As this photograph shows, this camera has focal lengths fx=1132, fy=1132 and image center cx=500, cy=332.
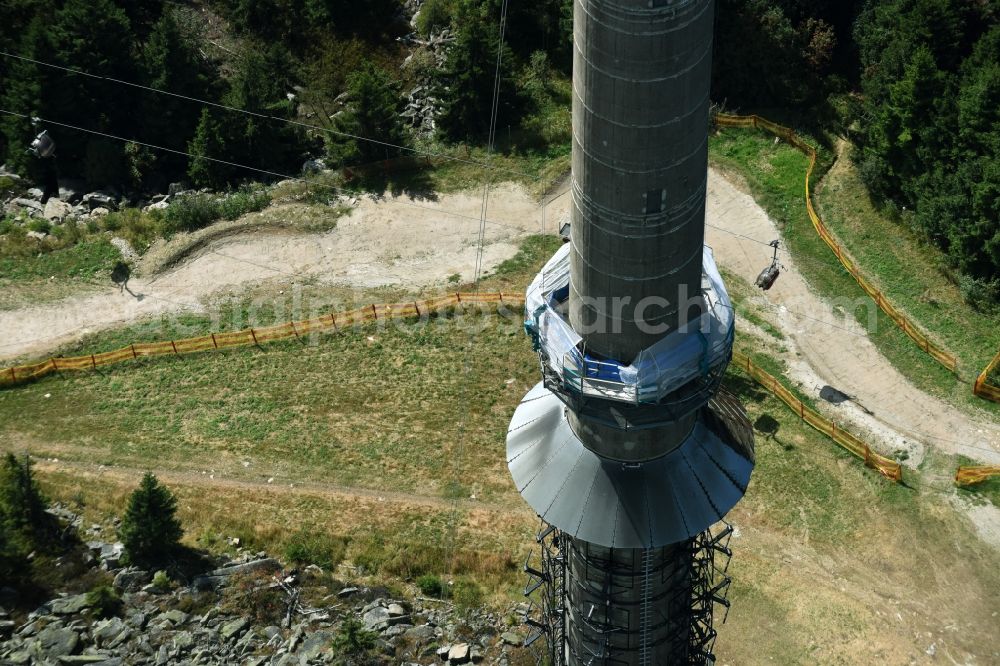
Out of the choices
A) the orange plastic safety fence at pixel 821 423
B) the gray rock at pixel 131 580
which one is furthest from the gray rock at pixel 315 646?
the orange plastic safety fence at pixel 821 423

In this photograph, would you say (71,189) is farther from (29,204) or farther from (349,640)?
(349,640)

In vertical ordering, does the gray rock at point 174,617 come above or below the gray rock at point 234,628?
above

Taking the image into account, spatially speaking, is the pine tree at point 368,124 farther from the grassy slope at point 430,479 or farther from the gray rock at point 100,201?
the grassy slope at point 430,479

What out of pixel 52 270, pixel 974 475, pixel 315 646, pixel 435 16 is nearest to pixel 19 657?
pixel 315 646

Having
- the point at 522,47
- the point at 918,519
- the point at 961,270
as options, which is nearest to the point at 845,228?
the point at 961,270

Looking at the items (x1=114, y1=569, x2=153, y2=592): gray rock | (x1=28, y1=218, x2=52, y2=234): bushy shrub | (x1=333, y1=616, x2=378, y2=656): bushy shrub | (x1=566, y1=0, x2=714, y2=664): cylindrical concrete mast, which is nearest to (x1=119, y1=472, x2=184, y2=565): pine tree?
(x1=114, y1=569, x2=153, y2=592): gray rock
